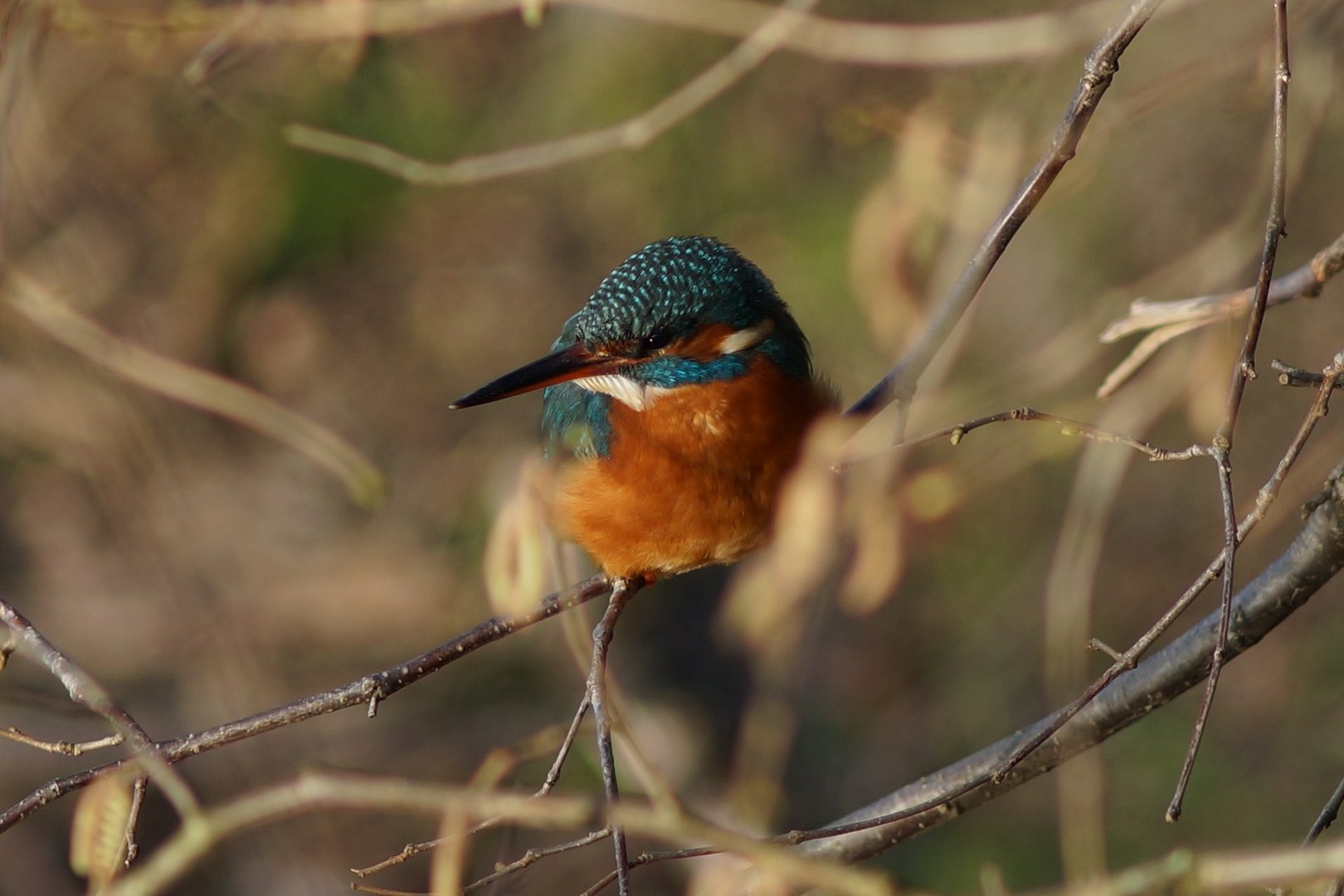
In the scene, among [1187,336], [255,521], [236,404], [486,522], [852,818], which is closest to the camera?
[852,818]

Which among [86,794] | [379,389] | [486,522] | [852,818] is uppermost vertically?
[379,389]

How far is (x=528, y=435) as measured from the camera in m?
6.91

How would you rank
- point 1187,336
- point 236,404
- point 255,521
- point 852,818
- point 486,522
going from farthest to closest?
point 255,521 < point 486,522 < point 1187,336 < point 236,404 < point 852,818

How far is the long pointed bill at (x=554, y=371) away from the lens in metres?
2.75

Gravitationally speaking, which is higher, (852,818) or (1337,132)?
(1337,132)

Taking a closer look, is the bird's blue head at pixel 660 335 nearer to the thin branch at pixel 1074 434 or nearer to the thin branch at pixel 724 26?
the thin branch at pixel 724 26

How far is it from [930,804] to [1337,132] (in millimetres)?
4442

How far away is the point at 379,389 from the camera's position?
752cm

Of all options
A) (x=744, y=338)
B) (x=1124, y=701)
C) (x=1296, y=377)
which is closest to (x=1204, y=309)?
(x=1296, y=377)

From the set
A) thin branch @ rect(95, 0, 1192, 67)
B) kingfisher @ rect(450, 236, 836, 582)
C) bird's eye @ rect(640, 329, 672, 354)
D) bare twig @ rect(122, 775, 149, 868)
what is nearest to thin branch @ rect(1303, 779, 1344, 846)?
kingfisher @ rect(450, 236, 836, 582)

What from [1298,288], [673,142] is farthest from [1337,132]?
[1298,288]

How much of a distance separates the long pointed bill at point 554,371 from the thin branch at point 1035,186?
845mm

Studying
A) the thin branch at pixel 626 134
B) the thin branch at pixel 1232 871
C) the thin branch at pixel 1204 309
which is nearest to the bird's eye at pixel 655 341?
the thin branch at pixel 626 134

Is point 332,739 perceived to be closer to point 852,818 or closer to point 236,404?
point 236,404
